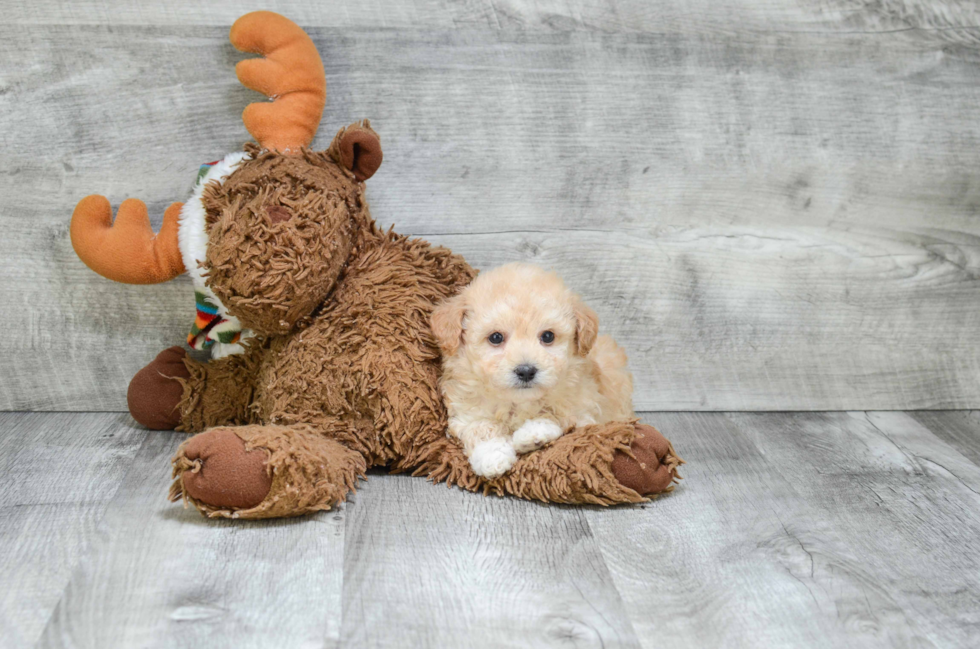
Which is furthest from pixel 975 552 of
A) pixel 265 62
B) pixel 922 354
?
pixel 265 62

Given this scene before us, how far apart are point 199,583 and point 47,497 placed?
0.38 metres

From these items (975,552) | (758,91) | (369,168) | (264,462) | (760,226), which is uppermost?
(758,91)

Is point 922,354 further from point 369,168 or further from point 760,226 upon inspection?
point 369,168

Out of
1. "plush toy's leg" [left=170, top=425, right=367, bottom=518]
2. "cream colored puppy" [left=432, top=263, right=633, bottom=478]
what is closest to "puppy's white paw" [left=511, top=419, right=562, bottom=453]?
"cream colored puppy" [left=432, top=263, right=633, bottom=478]

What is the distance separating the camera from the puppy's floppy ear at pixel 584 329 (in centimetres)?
121

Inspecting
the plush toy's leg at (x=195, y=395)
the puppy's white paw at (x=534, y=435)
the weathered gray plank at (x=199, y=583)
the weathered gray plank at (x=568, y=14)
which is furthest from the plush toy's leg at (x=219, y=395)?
the weathered gray plank at (x=568, y=14)

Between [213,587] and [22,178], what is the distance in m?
0.93

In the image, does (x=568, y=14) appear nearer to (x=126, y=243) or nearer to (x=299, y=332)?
(x=299, y=332)

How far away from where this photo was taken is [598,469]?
→ 1.16m

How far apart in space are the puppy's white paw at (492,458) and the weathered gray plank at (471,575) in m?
0.05

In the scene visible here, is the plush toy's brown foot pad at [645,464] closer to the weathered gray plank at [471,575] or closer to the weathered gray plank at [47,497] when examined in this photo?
the weathered gray plank at [471,575]

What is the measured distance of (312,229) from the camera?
1210 mm

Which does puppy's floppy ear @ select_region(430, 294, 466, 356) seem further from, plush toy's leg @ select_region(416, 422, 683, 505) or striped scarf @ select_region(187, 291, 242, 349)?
striped scarf @ select_region(187, 291, 242, 349)

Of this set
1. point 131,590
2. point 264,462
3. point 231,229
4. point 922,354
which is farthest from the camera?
point 922,354
